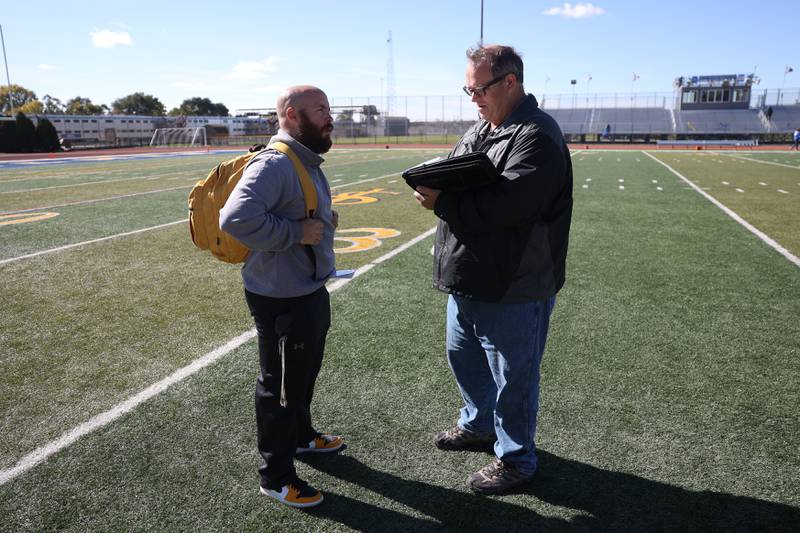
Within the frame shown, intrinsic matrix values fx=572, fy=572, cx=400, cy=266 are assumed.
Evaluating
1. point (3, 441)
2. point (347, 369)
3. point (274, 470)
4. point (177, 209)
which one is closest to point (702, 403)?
point (347, 369)

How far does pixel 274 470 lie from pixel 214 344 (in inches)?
76.9

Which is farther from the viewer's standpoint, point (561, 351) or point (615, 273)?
point (615, 273)

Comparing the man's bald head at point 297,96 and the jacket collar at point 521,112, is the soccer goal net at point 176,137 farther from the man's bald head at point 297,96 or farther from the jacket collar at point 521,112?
the jacket collar at point 521,112

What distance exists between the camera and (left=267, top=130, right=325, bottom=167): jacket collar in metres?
2.37

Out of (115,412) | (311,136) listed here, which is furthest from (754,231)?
(115,412)

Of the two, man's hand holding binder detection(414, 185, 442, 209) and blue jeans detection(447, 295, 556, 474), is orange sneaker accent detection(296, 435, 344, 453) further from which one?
man's hand holding binder detection(414, 185, 442, 209)

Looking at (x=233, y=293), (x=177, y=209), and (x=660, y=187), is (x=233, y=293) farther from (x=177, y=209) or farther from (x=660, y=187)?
(x=660, y=187)

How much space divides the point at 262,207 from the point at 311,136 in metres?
0.39

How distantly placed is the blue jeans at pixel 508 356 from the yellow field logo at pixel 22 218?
9.44 meters

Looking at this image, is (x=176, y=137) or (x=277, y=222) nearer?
(x=277, y=222)

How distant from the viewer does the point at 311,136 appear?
239 cm

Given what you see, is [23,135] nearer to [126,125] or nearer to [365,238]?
[365,238]

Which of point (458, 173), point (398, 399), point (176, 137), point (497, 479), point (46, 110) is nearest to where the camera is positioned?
point (458, 173)

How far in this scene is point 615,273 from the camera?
6.14 m
